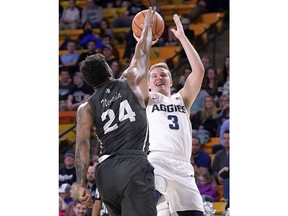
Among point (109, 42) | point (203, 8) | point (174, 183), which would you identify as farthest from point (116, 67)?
point (174, 183)

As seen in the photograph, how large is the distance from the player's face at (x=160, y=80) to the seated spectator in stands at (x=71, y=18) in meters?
7.58

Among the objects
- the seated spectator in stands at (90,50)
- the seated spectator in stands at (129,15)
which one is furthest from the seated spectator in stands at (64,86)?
the seated spectator in stands at (129,15)

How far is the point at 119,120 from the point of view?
5.87m

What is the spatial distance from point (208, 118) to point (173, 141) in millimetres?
4739

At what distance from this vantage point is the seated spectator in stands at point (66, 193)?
34.7 ft

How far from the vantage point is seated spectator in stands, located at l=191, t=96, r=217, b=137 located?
11.6 meters

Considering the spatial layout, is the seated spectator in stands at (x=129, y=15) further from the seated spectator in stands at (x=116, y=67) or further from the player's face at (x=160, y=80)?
the player's face at (x=160, y=80)

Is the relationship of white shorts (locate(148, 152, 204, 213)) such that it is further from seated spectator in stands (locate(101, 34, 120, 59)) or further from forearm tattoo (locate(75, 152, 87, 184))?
seated spectator in stands (locate(101, 34, 120, 59))

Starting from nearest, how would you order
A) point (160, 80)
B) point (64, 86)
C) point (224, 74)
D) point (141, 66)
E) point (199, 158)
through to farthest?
point (141, 66), point (160, 80), point (199, 158), point (224, 74), point (64, 86)

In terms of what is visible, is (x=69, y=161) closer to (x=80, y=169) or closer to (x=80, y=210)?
(x=80, y=210)

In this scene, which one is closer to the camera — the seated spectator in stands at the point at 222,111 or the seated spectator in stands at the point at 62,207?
the seated spectator in stands at the point at 62,207

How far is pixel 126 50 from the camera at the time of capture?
13773mm
